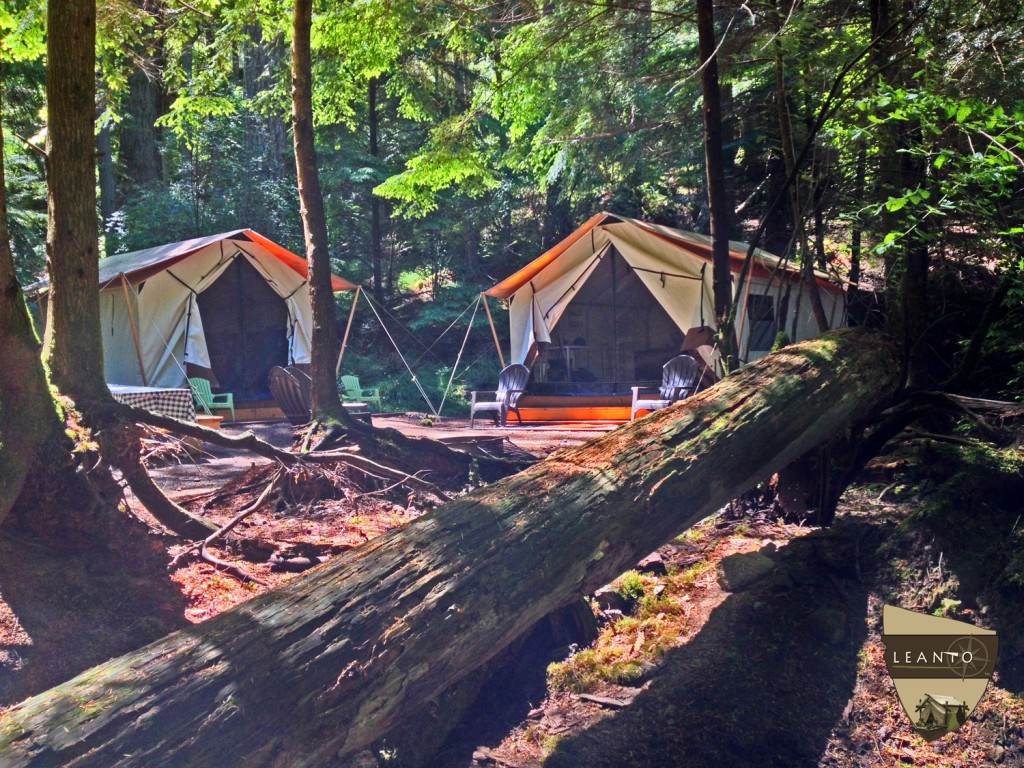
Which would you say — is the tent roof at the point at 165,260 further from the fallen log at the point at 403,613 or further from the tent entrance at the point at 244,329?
the fallen log at the point at 403,613

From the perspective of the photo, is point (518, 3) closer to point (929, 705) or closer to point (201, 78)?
point (201, 78)

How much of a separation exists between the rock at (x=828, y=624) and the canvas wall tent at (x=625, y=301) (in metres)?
4.96

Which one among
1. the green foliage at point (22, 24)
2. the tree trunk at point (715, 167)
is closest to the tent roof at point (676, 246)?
the tree trunk at point (715, 167)

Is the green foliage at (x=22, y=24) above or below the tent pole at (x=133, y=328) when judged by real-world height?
above

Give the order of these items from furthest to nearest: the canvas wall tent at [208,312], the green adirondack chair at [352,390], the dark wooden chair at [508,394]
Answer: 1. the green adirondack chair at [352,390]
2. the canvas wall tent at [208,312]
3. the dark wooden chair at [508,394]

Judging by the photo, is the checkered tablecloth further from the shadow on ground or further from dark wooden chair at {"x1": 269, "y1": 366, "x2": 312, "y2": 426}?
the shadow on ground

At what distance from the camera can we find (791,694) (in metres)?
3.41

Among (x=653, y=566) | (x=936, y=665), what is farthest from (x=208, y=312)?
(x=936, y=665)

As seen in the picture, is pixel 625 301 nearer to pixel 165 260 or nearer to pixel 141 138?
pixel 165 260

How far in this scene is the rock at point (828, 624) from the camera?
3758 mm

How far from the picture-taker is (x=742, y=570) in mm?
4250

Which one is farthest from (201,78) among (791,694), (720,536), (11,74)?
(791,694)

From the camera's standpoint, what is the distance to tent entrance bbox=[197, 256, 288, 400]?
40.6ft

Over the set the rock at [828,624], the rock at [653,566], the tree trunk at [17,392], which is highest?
the tree trunk at [17,392]
